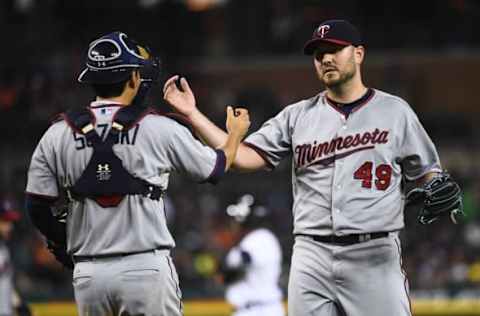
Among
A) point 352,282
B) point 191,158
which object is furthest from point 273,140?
point 191,158

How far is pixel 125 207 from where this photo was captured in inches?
197

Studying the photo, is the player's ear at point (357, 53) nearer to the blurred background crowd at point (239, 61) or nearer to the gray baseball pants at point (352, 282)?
the gray baseball pants at point (352, 282)

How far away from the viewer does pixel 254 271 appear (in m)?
9.34

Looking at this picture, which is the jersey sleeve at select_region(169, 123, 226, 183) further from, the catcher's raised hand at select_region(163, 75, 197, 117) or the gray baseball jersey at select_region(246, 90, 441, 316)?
the gray baseball jersey at select_region(246, 90, 441, 316)

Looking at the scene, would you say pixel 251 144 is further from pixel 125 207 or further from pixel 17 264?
pixel 17 264

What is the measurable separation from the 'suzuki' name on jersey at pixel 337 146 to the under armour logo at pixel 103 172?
1.32m

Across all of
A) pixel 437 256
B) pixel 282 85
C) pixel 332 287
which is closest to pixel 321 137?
pixel 332 287

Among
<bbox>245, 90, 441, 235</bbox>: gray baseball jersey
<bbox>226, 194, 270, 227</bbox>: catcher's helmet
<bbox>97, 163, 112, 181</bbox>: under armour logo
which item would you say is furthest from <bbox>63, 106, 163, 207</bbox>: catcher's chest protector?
<bbox>226, 194, 270, 227</bbox>: catcher's helmet

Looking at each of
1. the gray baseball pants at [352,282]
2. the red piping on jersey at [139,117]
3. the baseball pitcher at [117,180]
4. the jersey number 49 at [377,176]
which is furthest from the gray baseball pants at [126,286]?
the jersey number 49 at [377,176]

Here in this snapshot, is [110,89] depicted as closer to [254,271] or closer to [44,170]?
[44,170]

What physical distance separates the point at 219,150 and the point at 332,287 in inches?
40.5

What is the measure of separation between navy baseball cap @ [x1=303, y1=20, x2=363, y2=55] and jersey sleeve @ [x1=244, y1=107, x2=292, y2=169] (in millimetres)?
417

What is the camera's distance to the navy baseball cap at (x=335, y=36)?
231 inches

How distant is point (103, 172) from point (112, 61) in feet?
1.62
